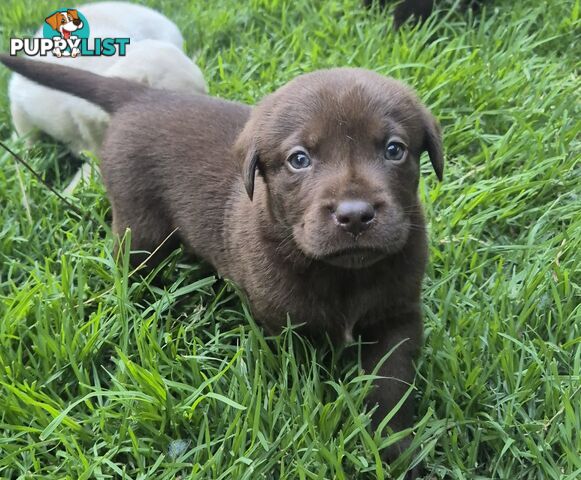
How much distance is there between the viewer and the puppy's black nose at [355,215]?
211 cm

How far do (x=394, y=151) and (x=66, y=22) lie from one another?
291 centimetres

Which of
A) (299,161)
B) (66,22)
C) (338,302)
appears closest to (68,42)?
(66,22)

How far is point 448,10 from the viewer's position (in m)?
4.73

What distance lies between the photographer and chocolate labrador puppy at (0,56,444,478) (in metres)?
2.25

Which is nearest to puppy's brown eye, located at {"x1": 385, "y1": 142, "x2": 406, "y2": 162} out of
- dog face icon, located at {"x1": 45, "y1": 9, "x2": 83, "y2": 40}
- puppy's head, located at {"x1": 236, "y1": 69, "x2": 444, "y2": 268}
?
puppy's head, located at {"x1": 236, "y1": 69, "x2": 444, "y2": 268}

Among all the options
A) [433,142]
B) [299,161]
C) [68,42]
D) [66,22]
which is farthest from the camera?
[66,22]

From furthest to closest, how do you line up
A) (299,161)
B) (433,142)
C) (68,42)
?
(68,42) < (433,142) < (299,161)

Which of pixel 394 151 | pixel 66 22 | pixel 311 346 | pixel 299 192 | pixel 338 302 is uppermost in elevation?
pixel 394 151

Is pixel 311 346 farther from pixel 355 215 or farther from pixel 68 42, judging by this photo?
pixel 68 42

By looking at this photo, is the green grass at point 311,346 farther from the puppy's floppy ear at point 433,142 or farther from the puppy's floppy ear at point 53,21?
the puppy's floppy ear at point 53,21

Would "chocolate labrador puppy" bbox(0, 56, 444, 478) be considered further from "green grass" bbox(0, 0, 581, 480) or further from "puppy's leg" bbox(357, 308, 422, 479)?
"green grass" bbox(0, 0, 581, 480)

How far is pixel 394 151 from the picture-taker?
2326 mm

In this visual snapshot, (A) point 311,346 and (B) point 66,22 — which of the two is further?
(B) point 66,22

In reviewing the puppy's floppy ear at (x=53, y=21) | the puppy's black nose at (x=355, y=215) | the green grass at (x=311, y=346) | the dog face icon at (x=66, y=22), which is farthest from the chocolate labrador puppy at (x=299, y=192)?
the puppy's floppy ear at (x=53, y=21)
